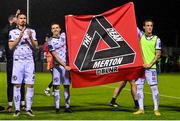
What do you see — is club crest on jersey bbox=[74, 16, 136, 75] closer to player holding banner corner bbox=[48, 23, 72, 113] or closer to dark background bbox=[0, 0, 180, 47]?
player holding banner corner bbox=[48, 23, 72, 113]

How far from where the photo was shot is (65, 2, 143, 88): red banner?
1189 centimetres

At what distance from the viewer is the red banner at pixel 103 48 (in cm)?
1189

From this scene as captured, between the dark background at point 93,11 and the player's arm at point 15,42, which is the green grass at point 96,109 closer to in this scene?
the player's arm at point 15,42

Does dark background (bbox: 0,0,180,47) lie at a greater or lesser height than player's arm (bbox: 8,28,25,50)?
greater

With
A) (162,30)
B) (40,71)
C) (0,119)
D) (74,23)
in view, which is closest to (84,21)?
(74,23)

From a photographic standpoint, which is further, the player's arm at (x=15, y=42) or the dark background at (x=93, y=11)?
the dark background at (x=93, y=11)

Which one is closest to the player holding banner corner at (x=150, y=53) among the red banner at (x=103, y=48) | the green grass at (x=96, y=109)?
the red banner at (x=103, y=48)

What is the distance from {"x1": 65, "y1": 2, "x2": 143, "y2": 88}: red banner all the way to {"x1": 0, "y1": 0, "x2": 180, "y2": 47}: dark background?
44575mm

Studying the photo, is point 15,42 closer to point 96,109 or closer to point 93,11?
point 96,109

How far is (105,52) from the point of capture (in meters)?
12.0

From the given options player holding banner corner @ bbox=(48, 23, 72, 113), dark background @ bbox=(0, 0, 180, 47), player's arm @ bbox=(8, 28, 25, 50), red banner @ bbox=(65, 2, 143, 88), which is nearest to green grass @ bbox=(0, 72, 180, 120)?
player holding banner corner @ bbox=(48, 23, 72, 113)

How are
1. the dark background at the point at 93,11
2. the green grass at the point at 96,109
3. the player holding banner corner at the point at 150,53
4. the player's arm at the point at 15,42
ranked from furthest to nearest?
the dark background at the point at 93,11
the player holding banner corner at the point at 150,53
the green grass at the point at 96,109
the player's arm at the point at 15,42

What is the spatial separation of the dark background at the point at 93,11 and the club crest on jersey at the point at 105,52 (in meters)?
44.6

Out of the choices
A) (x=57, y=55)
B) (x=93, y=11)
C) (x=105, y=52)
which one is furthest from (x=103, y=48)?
(x=93, y=11)
